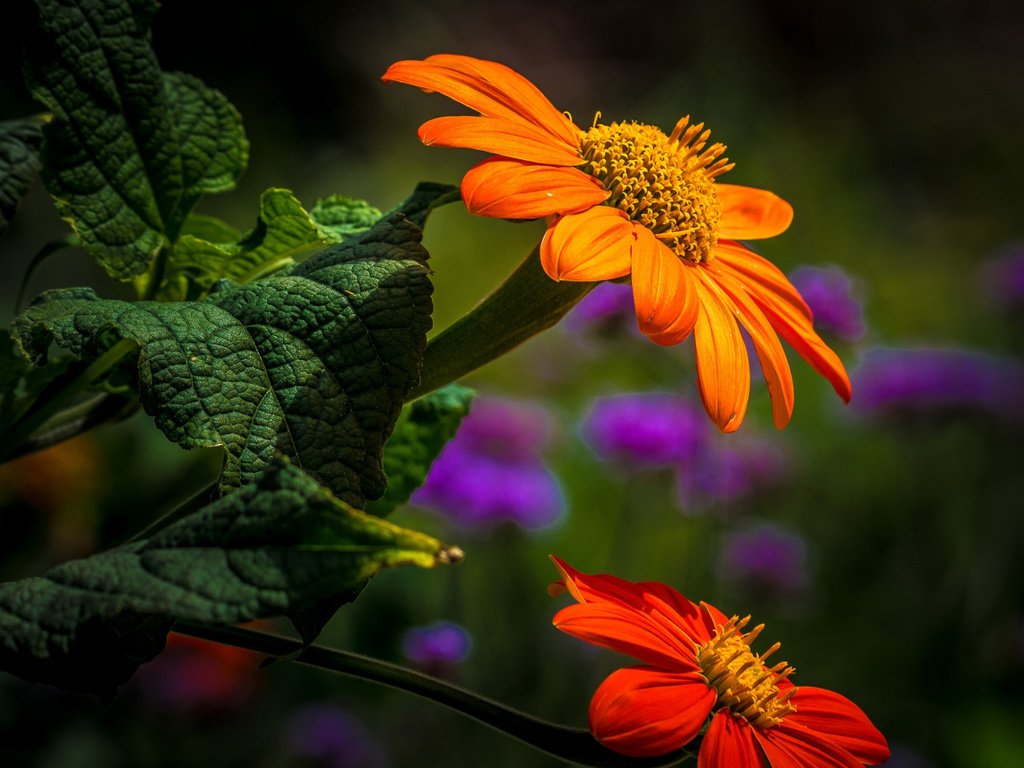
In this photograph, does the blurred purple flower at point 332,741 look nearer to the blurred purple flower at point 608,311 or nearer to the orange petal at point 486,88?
the blurred purple flower at point 608,311

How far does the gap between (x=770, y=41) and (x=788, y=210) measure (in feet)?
11.5

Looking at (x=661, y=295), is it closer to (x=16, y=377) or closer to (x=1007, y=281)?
(x=16, y=377)

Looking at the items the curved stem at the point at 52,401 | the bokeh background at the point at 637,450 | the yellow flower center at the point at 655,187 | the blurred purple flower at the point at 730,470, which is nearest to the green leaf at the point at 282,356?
the curved stem at the point at 52,401

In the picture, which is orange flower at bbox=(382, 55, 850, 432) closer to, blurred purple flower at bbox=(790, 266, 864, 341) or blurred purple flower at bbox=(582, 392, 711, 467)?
blurred purple flower at bbox=(790, 266, 864, 341)

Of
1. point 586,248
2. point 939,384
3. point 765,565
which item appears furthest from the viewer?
point 939,384

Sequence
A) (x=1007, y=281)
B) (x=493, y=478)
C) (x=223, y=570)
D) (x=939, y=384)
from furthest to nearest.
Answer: (x=1007, y=281) → (x=939, y=384) → (x=493, y=478) → (x=223, y=570)

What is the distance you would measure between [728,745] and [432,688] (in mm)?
116

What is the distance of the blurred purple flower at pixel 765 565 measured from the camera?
1383 mm

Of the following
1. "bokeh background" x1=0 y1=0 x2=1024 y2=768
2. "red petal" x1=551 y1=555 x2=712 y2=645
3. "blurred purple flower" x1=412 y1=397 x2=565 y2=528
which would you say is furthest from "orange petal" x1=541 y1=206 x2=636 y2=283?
"blurred purple flower" x1=412 y1=397 x2=565 y2=528

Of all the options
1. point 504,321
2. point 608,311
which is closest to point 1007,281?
point 608,311

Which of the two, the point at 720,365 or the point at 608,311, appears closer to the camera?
the point at 720,365

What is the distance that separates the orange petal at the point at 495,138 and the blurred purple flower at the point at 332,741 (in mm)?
799

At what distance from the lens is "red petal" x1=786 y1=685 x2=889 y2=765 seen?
44 centimetres

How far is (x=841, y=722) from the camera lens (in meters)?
0.44
